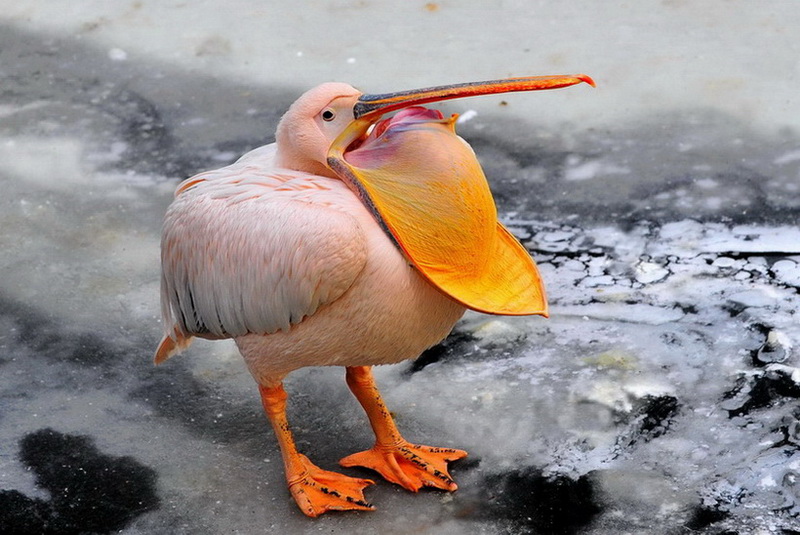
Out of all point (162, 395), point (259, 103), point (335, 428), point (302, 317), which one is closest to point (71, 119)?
point (259, 103)

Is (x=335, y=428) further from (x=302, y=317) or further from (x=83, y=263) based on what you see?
(x=83, y=263)

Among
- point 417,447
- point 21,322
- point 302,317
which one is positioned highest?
point 302,317

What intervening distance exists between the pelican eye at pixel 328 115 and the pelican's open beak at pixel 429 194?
5cm

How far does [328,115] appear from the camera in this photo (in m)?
2.74

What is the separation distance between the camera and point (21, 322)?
155 inches

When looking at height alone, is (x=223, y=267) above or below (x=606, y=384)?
above

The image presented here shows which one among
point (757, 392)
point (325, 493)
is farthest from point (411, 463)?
point (757, 392)

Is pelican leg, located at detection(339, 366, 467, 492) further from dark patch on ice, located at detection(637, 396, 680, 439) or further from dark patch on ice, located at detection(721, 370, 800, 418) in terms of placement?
dark patch on ice, located at detection(721, 370, 800, 418)

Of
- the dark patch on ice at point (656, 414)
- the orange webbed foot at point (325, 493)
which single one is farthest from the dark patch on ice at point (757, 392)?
the orange webbed foot at point (325, 493)

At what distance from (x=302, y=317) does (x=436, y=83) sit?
2.75m

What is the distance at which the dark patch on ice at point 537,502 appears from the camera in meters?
2.95

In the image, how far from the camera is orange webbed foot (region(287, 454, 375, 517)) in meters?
3.05

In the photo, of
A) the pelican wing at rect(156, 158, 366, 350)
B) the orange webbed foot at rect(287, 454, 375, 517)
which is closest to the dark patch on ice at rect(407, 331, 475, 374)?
the orange webbed foot at rect(287, 454, 375, 517)

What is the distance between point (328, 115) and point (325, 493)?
3.48 ft
